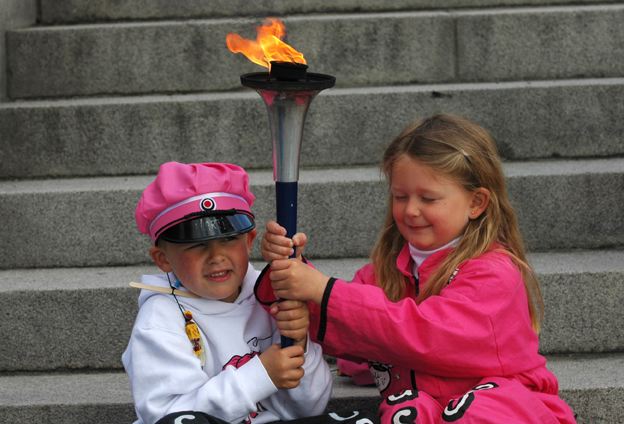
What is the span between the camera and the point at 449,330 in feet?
10.1

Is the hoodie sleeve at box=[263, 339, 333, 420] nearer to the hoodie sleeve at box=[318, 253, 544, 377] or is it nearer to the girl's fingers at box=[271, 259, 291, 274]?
the hoodie sleeve at box=[318, 253, 544, 377]

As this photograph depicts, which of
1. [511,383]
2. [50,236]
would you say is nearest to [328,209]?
[50,236]

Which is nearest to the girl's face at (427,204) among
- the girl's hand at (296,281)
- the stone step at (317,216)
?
the girl's hand at (296,281)

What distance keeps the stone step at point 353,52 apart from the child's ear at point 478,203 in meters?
2.03

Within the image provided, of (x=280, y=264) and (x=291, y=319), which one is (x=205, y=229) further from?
(x=291, y=319)

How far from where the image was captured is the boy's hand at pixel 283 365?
121 inches

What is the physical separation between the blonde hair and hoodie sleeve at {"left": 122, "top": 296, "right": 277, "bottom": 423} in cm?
63

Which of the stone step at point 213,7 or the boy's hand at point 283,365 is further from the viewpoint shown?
the stone step at point 213,7

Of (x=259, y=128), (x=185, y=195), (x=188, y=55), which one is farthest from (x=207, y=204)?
(x=188, y=55)

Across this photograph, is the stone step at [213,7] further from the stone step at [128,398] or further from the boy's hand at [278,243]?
the boy's hand at [278,243]

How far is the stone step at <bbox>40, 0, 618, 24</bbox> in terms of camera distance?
5.63 metres

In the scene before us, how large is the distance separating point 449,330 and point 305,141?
1.98m

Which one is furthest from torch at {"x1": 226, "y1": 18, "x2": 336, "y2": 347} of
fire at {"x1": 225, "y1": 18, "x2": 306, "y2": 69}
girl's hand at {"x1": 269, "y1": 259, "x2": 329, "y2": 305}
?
girl's hand at {"x1": 269, "y1": 259, "x2": 329, "y2": 305}

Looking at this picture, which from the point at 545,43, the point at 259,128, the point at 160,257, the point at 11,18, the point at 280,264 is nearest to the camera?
the point at 280,264
